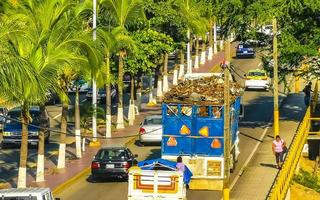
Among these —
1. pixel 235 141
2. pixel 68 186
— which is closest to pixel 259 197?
pixel 235 141

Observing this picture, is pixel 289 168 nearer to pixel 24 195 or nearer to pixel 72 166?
pixel 72 166

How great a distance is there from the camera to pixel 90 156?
1622 inches

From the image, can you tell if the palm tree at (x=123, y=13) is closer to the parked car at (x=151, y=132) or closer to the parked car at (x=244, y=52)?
the parked car at (x=151, y=132)

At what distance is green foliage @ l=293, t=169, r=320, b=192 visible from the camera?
38.7 meters

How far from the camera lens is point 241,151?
42.0m

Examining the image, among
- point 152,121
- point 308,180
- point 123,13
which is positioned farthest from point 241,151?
point 123,13

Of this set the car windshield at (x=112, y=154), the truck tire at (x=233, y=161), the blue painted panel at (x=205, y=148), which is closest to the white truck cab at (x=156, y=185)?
the blue painted panel at (x=205, y=148)

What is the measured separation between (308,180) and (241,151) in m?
3.99

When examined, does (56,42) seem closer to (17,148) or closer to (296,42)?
(17,148)

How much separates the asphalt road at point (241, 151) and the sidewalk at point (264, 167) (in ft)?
1.47

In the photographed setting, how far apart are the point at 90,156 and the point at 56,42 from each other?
13.3 m

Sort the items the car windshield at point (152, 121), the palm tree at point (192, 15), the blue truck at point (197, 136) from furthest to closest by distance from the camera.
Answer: the palm tree at point (192, 15), the car windshield at point (152, 121), the blue truck at point (197, 136)

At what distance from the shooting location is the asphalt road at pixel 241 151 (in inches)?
1239

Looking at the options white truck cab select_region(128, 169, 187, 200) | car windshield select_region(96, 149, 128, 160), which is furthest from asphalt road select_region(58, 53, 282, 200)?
white truck cab select_region(128, 169, 187, 200)
